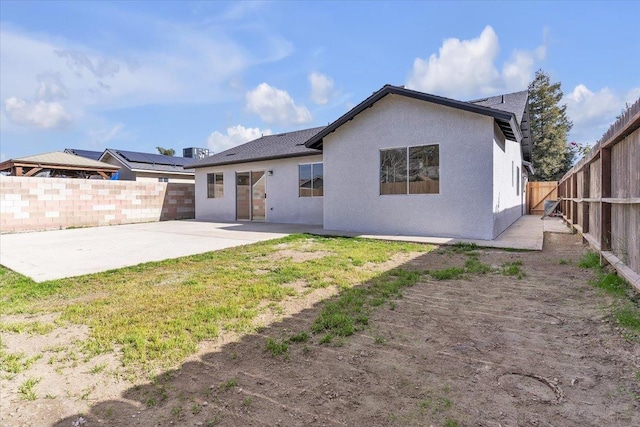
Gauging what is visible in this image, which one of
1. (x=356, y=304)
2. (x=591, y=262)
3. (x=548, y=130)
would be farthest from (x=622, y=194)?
(x=548, y=130)

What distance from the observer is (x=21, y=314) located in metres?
3.71

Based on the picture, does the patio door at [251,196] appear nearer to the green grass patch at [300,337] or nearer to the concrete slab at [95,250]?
the concrete slab at [95,250]

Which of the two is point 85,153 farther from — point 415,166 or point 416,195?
point 416,195

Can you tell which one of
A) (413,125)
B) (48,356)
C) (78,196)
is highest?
(413,125)

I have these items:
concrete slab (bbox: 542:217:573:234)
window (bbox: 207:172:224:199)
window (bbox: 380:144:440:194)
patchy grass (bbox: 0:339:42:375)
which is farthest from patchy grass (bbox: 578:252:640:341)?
window (bbox: 207:172:224:199)

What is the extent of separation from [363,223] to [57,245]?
316 inches

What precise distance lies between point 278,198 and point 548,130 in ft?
89.3

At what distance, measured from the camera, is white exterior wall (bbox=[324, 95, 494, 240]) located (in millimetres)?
8445

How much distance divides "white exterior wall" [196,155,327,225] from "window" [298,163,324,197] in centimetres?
15

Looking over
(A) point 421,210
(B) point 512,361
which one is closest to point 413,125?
(A) point 421,210

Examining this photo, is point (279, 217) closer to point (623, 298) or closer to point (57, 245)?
point (57, 245)

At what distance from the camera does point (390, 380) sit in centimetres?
230

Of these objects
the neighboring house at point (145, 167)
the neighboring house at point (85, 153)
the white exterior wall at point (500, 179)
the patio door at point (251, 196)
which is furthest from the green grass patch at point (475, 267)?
the neighboring house at point (85, 153)

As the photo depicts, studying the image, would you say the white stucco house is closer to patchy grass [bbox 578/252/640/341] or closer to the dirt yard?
patchy grass [bbox 578/252/640/341]
